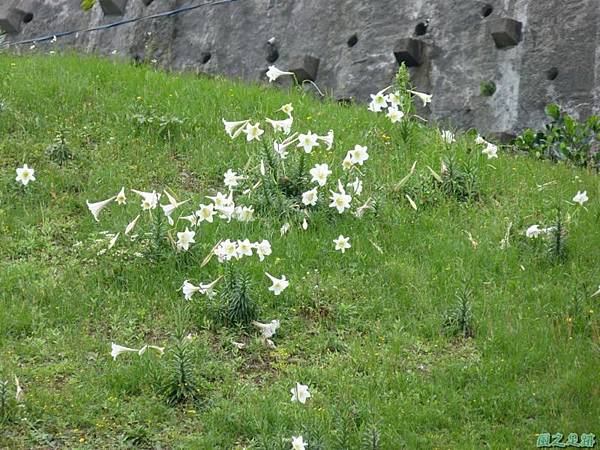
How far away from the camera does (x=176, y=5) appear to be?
15172 millimetres

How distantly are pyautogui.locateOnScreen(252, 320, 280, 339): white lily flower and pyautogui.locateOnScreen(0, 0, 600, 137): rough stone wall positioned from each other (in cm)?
530

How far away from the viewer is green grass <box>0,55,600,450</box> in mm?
6008

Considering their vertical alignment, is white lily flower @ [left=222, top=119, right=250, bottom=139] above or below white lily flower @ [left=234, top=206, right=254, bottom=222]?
above

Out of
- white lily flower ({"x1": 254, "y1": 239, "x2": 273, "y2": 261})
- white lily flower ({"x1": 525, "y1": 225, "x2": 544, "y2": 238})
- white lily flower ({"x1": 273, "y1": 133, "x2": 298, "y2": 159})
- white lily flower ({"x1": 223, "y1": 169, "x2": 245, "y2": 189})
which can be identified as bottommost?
white lily flower ({"x1": 254, "y1": 239, "x2": 273, "y2": 261})

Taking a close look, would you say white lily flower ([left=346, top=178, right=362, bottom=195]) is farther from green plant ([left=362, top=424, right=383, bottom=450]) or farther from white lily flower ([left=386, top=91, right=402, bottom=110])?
green plant ([left=362, top=424, right=383, bottom=450])

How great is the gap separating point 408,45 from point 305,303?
5732 mm

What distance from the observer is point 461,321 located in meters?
6.98

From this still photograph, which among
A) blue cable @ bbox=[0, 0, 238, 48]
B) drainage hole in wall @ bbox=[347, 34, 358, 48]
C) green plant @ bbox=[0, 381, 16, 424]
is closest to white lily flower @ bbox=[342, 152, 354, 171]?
green plant @ bbox=[0, 381, 16, 424]

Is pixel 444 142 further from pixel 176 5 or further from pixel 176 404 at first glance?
pixel 176 5

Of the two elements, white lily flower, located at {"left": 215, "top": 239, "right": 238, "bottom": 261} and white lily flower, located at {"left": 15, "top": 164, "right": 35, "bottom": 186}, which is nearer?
white lily flower, located at {"left": 215, "top": 239, "right": 238, "bottom": 261}

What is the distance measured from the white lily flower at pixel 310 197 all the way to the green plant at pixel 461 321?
1.63 metres

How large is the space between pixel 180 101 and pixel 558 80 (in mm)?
3841

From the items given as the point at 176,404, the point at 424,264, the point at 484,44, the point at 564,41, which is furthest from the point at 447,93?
the point at 176,404

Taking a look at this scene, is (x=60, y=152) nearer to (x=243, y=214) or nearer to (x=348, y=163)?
(x=243, y=214)
